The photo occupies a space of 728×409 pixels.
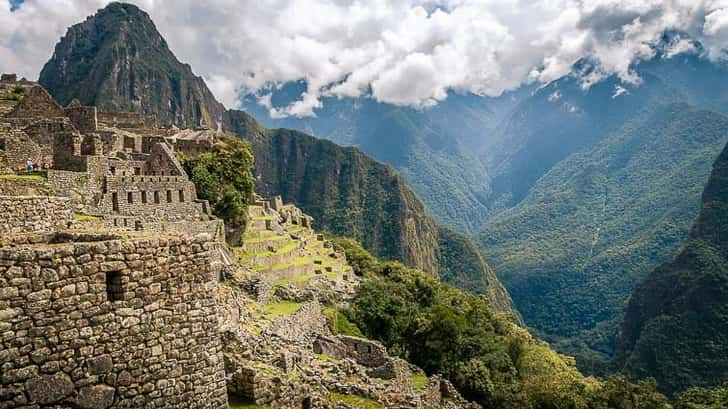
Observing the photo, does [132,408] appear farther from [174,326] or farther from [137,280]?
[137,280]

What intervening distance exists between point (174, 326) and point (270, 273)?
27112 mm

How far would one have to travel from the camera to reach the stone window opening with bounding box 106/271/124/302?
6.42m

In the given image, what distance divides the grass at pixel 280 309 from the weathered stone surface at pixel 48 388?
16.3 metres

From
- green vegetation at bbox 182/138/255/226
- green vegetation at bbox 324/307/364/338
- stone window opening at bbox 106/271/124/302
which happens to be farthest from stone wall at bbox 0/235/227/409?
green vegetation at bbox 182/138/255/226

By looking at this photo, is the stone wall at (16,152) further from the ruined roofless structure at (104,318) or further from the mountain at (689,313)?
the mountain at (689,313)

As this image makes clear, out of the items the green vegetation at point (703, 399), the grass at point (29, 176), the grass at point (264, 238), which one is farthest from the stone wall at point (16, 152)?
the green vegetation at point (703, 399)

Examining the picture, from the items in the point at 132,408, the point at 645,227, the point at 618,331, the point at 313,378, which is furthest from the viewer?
the point at 645,227

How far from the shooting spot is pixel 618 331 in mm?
151500

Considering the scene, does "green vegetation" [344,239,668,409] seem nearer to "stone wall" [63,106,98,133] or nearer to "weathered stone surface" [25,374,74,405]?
"stone wall" [63,106,98,133]

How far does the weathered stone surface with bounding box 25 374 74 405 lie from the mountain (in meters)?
108

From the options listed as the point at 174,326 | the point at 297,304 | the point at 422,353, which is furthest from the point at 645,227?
the point at 174,326

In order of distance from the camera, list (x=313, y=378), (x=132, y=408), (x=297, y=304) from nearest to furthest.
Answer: (x=132, y=408), (x=313, y=378), (x=297, y=304)

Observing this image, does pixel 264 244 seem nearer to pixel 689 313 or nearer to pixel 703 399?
pixel 703 399

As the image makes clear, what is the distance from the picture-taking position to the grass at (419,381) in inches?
1030
